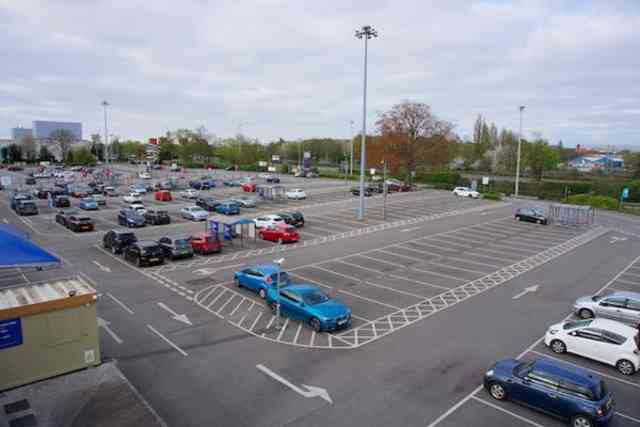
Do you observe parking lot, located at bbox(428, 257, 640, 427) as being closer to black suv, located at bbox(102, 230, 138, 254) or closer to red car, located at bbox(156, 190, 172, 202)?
black suv, located at bbox(102, 230, 138, 254)

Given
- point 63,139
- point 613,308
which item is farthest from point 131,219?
point 63,139

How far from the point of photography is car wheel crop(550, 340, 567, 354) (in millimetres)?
13620

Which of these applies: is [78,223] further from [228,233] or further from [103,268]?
[228,233]

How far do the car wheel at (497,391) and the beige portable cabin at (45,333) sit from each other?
1068cm

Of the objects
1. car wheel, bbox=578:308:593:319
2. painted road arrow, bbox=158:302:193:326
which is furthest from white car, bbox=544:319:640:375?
Result: painted road arrow, bbox=158:302:193:326

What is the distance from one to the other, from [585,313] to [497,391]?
803cm

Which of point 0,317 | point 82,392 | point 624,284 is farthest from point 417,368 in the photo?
point 624,284

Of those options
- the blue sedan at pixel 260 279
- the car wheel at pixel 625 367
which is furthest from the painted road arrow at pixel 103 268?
the car wheel at pixel 625 367

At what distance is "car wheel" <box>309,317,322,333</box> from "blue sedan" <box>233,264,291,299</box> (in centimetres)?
310

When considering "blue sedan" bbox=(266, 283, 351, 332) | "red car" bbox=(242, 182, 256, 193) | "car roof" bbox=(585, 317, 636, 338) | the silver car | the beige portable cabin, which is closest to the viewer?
the beige portable cabin

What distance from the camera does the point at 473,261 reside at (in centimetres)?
2522

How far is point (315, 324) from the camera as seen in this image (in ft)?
49.5

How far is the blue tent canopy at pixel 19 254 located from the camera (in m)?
12.5

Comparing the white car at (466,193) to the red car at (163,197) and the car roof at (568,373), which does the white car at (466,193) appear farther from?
the car roof at (568,373)
